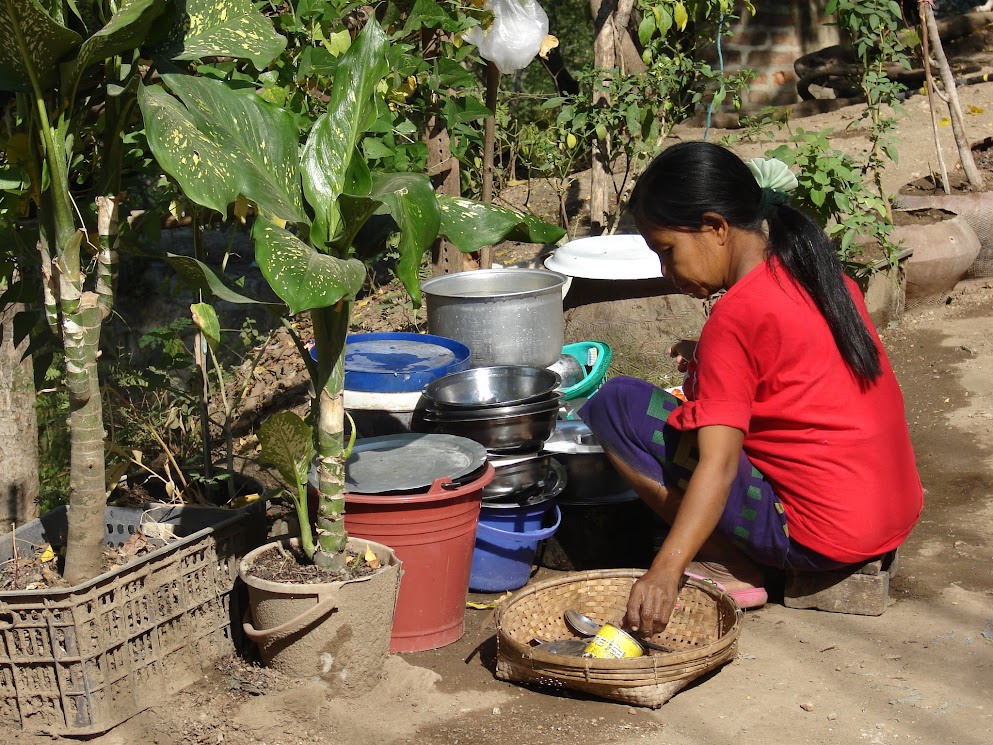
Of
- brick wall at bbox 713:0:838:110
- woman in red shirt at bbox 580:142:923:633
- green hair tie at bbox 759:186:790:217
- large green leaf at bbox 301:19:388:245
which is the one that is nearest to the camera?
large green leaf at bbox 301:19:388:245

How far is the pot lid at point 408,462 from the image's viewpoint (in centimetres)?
280

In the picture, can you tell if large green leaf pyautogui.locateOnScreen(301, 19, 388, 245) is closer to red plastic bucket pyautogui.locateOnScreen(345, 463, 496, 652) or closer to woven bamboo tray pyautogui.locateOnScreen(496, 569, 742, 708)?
red plastic bucket pyautogui.locateOnScreen(345, 463, 496, 652)

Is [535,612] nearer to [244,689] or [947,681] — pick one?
[244,689]

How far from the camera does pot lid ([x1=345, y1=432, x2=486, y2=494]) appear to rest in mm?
2801

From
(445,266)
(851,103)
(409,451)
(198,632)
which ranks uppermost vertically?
(851,103)

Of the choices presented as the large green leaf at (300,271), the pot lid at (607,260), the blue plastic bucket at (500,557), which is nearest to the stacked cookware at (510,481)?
the blue plastic bucket at (500,557)

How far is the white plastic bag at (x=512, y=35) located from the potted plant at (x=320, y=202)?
226 centimetres

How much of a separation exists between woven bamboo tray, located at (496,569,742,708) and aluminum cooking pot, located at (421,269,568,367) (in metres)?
1.33

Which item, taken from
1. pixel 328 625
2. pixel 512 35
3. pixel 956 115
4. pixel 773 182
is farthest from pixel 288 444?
pixel 956 115

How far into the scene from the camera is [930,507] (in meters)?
3.63

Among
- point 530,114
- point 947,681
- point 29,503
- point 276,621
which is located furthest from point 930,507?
point 530,114

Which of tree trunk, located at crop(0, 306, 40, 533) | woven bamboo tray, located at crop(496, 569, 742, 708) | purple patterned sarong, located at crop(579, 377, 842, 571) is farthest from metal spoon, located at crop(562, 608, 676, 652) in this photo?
tree trunk, located at crop(0, 306, 40, 533)

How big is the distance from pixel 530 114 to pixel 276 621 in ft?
22.9

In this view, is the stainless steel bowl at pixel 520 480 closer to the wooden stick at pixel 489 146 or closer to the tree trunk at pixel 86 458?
the tree trunk at pixel 86 458
